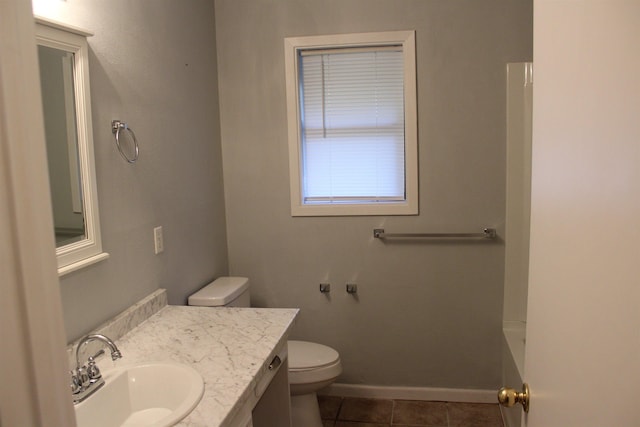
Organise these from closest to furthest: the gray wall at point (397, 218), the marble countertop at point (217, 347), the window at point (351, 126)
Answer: the marble countertop at point (217, 347) < the gray wall at point (397, 218) < the window at point (351, 126)

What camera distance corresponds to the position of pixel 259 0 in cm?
284

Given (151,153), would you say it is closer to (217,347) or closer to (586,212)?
(217,347)

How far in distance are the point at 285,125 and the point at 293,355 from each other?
126 cm

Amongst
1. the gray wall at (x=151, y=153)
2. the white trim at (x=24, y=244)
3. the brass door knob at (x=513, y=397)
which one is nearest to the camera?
the white trim at (x=24, y=244)

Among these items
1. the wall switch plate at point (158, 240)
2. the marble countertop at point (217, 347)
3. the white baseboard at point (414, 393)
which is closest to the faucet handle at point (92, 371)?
the marble countertop at point (217, 347)

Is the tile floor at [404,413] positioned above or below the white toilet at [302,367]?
below

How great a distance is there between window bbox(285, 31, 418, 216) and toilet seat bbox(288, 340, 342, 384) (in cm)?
78

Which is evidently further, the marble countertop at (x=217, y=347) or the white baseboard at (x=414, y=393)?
the white baseboard at (x=414, y=393)

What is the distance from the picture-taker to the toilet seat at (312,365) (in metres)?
2.41

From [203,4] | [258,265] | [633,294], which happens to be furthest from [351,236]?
[633,294]

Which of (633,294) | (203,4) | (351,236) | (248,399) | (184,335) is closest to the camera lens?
(633,294)

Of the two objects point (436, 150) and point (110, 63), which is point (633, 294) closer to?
point (110, 63)

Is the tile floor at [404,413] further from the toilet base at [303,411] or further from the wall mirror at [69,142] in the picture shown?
the wall mirror at [69,142]

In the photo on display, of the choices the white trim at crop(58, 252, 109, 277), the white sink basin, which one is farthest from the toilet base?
the white trim at crop(58, 252, 109, 277)
